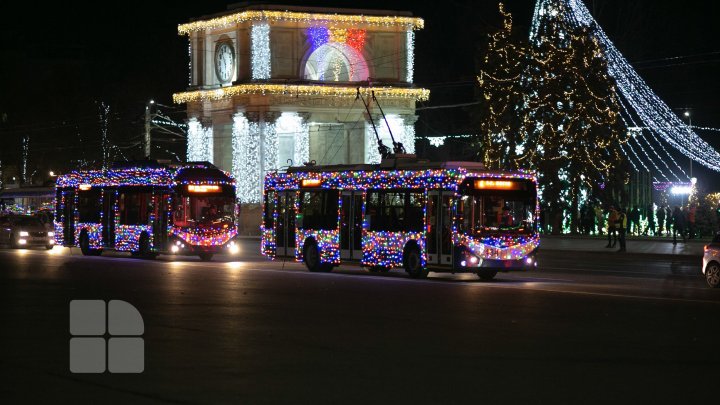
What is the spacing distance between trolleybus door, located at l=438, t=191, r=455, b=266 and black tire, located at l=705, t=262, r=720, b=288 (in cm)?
608

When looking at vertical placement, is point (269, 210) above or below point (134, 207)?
below

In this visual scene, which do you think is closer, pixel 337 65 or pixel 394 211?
pixel 394 211

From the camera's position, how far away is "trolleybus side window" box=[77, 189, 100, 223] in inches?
1900

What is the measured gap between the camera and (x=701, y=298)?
26016 mm

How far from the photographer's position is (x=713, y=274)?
97.6 feet

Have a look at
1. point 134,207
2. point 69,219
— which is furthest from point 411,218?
point 69,219

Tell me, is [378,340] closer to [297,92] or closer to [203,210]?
[203,210]

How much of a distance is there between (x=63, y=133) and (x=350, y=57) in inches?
1199

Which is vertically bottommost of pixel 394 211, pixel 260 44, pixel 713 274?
pixel 713 274

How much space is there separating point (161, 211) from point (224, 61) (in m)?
30.8

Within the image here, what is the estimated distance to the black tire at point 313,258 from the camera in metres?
36.7

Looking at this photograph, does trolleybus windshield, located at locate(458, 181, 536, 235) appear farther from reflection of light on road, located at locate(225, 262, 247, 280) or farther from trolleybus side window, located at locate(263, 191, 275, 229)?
trolleybus side window, located at locate(263, 191, 275, 229)

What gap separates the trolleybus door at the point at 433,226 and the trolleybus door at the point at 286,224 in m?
6.24

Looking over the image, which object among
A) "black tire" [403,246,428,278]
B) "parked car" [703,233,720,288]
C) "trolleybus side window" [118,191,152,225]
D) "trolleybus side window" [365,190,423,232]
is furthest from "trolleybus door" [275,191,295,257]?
"parked car" [703,233,720,288]
